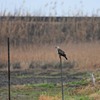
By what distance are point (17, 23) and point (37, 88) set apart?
6.24 meters

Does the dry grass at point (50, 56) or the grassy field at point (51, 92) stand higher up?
the dry grass at point (50, 56)

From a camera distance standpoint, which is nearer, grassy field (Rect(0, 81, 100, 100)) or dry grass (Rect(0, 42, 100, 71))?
grassy field (Rect(0, 81, 100, 100))

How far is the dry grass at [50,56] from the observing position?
15844 millimetres

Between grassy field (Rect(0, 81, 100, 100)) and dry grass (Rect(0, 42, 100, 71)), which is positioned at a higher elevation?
dry grass (Rect(0, 42, 100, 71))

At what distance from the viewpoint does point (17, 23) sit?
17.6 m

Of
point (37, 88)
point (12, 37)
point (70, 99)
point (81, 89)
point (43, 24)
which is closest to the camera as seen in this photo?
point (70, 99)

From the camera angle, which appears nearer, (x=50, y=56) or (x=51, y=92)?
(x=51, y=92)

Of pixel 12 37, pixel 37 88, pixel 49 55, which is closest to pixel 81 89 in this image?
pixel 37 88

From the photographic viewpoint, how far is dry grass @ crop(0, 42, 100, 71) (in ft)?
52.0

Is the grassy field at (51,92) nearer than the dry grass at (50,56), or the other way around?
the grassy field at (51,92)

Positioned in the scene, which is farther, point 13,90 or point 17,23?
point 17,23

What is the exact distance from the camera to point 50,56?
16.1 metres

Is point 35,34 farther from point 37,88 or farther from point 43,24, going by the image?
point 37,88

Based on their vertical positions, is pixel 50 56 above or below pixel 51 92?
above
